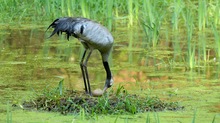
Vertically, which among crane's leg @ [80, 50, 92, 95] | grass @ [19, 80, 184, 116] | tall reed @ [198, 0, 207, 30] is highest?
tall reed @ [198, 0, 207, 30]

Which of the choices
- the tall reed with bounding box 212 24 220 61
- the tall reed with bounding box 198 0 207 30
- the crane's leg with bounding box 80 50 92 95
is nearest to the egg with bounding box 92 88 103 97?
the crane's leg with bounding box 80 50 92 95

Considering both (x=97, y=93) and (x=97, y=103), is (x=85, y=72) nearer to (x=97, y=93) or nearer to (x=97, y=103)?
(x=97, y=93)

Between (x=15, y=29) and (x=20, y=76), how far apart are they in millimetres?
2400

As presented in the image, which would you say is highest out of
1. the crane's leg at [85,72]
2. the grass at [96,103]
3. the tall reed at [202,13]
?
the tall reed at [202,13]

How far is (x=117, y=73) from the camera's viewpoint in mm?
6340

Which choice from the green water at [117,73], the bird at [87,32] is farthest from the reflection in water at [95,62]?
the bird at [87,32]

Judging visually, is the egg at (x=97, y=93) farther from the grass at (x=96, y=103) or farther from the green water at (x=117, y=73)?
the green water at (x=117, y=73)

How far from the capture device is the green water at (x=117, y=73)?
486cm

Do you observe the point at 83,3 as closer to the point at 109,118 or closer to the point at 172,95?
the point at 172,95

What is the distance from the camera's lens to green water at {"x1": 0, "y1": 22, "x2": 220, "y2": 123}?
16.0ft

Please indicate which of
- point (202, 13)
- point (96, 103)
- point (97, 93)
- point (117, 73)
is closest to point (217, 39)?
point (117, 73)

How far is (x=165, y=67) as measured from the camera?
262 inches

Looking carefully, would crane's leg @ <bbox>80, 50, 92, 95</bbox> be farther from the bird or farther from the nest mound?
→ the nest mound

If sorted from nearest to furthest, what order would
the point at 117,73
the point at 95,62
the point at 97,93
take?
the point at 97,93, the point at 117,73, the point at 95,62
